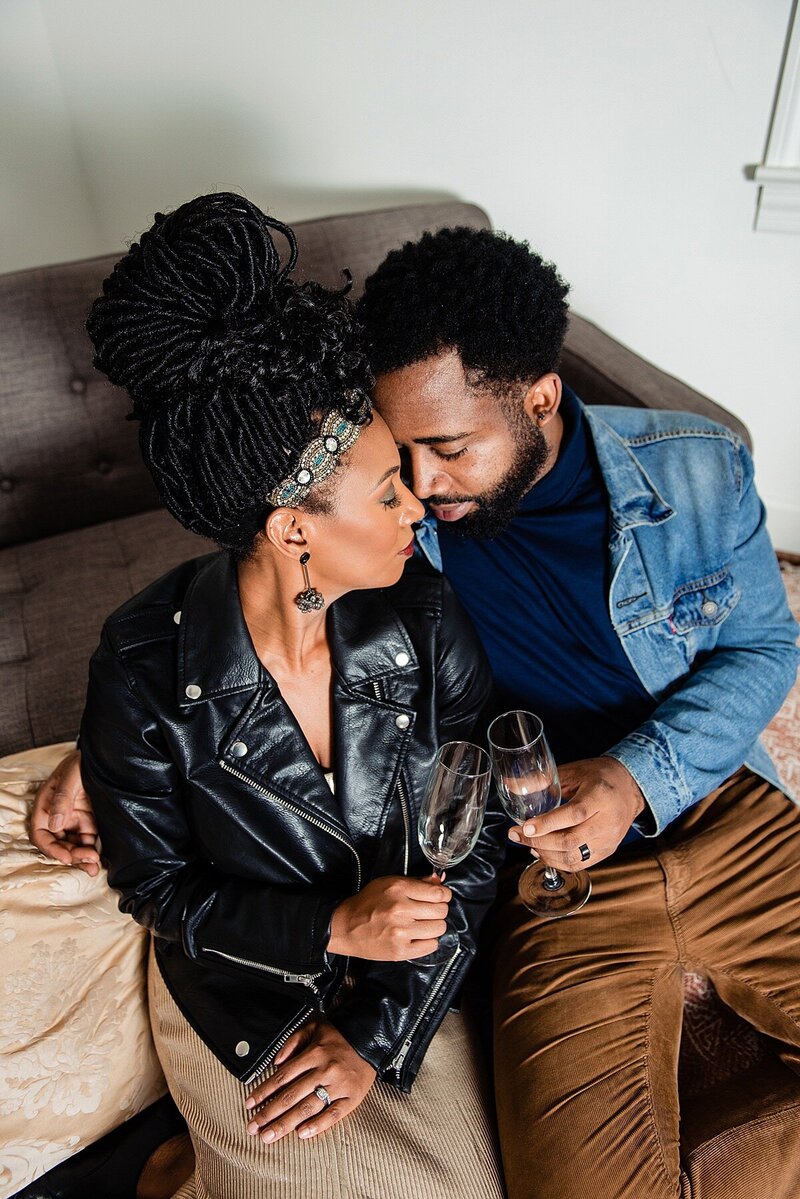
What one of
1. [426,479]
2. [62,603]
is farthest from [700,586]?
[62,603]

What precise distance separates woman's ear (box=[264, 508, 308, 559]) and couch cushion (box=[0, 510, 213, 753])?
3.21 ft

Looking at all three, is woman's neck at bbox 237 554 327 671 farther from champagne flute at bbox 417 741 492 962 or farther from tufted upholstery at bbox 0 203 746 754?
tufted upholstery at bbox 0 203 746 754

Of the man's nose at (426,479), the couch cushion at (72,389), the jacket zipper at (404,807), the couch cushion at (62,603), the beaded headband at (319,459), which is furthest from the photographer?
the couch cushion at (72,389)

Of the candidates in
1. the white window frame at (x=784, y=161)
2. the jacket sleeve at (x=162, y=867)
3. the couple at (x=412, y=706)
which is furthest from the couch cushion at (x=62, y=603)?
the white window frame at (x=784, y=161)

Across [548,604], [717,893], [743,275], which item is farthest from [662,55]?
[717,893]

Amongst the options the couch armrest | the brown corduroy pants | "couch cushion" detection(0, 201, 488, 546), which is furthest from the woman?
"couch cushion" detection(0, 201, 488, 546)

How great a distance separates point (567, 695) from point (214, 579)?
71cm

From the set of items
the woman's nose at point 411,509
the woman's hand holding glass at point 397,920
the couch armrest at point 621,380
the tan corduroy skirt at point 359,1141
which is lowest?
the tan corduroy skirt at point 359,1141

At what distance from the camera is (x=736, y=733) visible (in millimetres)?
1637

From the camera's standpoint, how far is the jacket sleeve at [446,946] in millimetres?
1383

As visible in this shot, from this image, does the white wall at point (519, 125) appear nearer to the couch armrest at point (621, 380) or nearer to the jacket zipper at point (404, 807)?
the couch armrest at point (621, 380)

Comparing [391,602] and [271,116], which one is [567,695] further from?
[271,116]

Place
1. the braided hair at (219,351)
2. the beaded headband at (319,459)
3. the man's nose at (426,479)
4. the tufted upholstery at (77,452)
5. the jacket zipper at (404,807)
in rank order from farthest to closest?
the tufted upholstery at (77,452) < the man's nose at (426,479) < the jacket zipper at (404,807) < the beaded headband at (319,459) < the braided hair at (219,351)

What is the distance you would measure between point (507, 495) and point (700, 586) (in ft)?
1.32
